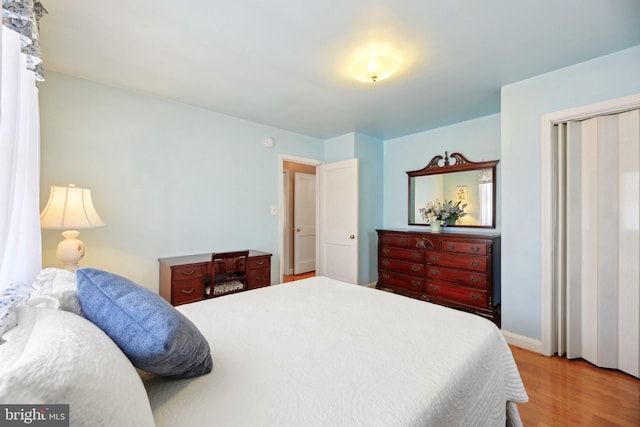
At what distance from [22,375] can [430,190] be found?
411 centimetres

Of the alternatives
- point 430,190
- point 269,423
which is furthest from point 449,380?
point 430,190

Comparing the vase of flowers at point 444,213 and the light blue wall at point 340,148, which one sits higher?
the light blue wall at point 340,148

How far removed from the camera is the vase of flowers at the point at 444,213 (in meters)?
3.60

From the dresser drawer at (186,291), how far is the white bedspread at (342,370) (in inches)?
39.7

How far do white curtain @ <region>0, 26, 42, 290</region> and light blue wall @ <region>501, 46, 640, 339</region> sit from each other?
3505 millimetres

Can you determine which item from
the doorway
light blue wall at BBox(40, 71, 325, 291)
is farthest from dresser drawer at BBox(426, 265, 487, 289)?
the doorway

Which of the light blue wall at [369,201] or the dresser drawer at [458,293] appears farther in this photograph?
the light blue wall at [369,201]

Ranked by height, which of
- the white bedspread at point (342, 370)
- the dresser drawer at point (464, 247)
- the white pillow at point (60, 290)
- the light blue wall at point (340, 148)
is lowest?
the white bedspread at point (342, 370)

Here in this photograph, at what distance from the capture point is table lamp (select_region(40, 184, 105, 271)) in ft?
6.24

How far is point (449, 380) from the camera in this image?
96 cm

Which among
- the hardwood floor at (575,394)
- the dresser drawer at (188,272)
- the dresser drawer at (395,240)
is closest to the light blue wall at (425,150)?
the dresser drawer at (395,240)

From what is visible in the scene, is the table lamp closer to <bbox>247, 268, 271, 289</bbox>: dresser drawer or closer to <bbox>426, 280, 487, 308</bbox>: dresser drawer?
<bbox>247, 268, 271, 289</bbox>: dresser drawer

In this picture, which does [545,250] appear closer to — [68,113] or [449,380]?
[449,380]

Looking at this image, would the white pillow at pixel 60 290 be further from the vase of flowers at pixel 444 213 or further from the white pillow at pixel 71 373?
the vase of flowers at pixel 444 213
